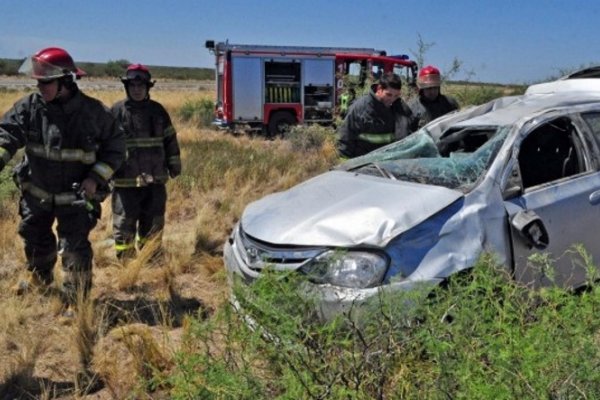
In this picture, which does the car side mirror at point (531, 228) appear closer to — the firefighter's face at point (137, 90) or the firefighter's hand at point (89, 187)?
the firefighter's hand at point (89, 187)

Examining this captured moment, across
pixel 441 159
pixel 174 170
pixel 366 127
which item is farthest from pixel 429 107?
pixel 174 170

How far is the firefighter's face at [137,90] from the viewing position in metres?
5.18

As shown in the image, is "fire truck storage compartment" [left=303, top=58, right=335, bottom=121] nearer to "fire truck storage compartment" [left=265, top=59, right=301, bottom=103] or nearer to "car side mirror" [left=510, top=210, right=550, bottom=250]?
"fire truck storage compartment" [left=265, top=59, right=301, bottom=103]

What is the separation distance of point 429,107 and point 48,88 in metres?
3.44

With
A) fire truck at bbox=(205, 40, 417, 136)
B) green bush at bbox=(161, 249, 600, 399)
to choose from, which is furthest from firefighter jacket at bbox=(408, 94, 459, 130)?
fire truck at bbox=(205, 40, 417, 136)

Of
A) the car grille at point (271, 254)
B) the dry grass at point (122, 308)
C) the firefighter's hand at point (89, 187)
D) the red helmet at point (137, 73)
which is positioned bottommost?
the dry grass at point (122, 308)

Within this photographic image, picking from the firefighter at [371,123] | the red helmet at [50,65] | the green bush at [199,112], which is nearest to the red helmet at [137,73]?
the red helmet at [50,65]

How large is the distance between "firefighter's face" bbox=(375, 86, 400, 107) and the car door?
4.88 ft

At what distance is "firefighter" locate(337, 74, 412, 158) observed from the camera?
532cm

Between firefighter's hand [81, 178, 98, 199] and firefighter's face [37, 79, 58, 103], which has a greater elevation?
firefighter's face [37, 79, 58, 103]

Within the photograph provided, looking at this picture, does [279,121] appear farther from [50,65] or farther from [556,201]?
[556,201]

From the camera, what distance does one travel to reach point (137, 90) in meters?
5.21

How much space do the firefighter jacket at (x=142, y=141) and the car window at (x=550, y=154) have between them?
2.97 metres

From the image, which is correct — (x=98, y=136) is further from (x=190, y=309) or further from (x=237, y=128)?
(x=237, y=128)
